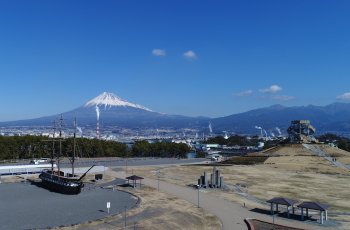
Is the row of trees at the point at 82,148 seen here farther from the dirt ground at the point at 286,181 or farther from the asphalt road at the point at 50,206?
the asphalt road at the point at 50,206

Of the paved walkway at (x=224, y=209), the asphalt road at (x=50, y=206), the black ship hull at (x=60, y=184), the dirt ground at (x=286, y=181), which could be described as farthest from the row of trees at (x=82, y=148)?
the paved walkway at (x=224, y=209)

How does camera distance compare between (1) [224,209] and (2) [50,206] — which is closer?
(1) [224,209]

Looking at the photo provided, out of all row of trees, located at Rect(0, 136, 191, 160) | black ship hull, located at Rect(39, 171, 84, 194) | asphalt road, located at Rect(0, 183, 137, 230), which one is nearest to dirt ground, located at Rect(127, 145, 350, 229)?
asphalt road, located at Rect(0, 183, 137, 230)

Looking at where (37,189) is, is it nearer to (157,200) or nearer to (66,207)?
(66,207)

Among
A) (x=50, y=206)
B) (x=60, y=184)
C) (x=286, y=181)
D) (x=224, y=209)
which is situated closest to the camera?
(x=224, y=209)

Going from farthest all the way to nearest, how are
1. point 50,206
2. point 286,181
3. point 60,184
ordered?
point 286,181 < point 60,184 < point 50,206

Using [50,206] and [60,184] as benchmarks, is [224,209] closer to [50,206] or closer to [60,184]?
[50,206]

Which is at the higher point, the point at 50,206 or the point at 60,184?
the point at 60,184

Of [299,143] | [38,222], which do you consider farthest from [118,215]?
[299,143]

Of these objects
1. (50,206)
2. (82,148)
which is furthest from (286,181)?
(82,148)
